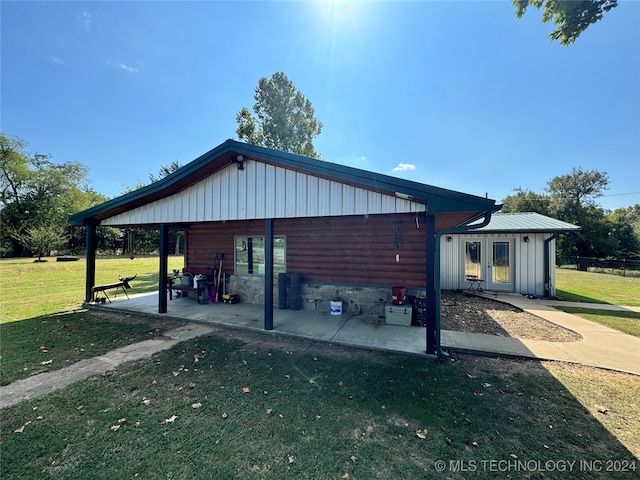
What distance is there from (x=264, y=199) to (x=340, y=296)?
343 cm

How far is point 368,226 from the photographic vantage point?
6887mm

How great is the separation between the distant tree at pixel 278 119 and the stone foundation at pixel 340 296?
1335 cm

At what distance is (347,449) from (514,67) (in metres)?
12.0

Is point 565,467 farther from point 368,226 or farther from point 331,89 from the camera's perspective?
point 331,89

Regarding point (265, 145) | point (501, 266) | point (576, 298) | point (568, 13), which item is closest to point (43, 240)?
point (265, 145)

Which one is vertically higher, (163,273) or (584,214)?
(584,214)

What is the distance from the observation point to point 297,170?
16.8 ft

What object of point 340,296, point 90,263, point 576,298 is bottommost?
point 576,298

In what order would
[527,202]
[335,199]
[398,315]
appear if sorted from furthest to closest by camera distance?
[527,202]
[398,315]
[335,199]

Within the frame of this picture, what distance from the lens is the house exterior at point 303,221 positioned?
430 centimetres

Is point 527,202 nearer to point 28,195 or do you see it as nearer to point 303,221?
point 303,221

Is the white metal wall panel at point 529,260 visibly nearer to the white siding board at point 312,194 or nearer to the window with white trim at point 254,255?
the window with white trim at point 254,255

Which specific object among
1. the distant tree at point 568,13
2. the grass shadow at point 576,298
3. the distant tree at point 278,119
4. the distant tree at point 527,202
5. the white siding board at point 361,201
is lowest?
the grass shadow at point 576,298

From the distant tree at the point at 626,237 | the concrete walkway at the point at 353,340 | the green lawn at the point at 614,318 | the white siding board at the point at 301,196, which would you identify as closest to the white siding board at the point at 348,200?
the white siding board at the point at 301,196
